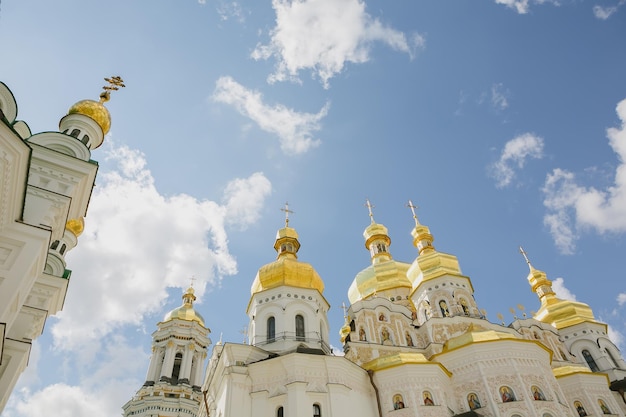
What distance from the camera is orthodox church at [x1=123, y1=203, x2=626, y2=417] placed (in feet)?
62.6

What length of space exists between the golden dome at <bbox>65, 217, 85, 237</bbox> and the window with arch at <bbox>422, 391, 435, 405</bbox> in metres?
18.1

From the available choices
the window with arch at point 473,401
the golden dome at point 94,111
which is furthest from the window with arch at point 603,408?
the golden dome at point 94,111

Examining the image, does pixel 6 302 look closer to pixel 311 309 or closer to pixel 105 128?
pixel 105 128

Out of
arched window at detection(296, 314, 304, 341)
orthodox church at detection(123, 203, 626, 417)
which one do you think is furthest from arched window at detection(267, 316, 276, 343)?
arched window at detection(296, 314, 304, 341)

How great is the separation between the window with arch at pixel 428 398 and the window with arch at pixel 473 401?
2.10 metres

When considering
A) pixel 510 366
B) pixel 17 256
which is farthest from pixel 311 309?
pixel 17 256

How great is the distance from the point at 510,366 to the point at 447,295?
25.3 feet

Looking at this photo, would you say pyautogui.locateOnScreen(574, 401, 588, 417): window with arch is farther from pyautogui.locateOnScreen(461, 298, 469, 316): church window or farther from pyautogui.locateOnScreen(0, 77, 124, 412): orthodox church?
pyautogui.locateOnScreen(0, 77, 124, 412): orthodox church

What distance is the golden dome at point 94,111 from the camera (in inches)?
771

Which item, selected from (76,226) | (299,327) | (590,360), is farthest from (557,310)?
(76,226)

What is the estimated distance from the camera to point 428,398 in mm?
19344

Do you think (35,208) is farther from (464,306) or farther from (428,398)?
(464,306)

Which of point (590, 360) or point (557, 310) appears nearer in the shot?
point (590, 360)

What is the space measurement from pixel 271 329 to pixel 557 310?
2232 centimetres
